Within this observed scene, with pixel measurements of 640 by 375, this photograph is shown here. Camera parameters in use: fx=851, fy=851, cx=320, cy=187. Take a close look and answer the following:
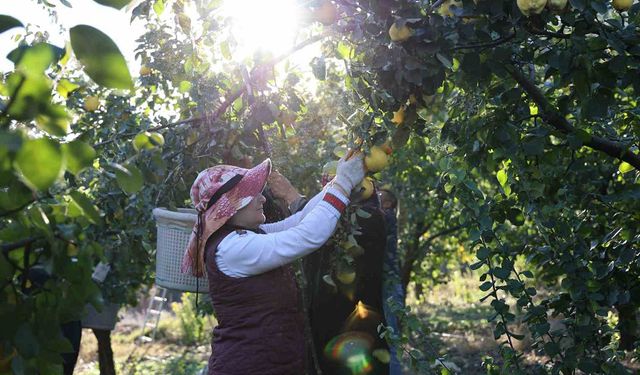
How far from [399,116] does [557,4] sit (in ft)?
1.77

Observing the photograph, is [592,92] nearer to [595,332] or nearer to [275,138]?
[595,332]

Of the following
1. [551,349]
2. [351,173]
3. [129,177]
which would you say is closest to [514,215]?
[551,349]

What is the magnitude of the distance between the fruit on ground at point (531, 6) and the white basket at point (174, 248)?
4.94 ft

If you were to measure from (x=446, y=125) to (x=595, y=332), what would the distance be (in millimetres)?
875

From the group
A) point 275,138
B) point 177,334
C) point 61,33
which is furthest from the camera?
point 177,334

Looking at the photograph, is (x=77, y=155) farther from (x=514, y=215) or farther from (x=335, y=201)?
(x=514, y=215)

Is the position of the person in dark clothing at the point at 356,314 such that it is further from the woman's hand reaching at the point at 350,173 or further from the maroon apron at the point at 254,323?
the woman's hand reaching at the point at 350,173

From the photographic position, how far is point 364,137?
2475 millimetres

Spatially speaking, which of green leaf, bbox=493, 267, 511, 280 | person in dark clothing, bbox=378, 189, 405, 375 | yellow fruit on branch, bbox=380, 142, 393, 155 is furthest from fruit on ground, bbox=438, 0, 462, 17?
person in dark clothing, bbox=378, 189, 405, 375

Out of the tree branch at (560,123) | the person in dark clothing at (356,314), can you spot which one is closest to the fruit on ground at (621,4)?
the tree branch at (560,123)

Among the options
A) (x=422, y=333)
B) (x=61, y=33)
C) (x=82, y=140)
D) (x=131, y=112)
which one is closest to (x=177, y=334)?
(x=131, y=112)

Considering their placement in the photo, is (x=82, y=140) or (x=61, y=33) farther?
(x=61, y=33)

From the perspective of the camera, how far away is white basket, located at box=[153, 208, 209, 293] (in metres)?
3.17

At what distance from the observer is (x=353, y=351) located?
3656 millimetres
